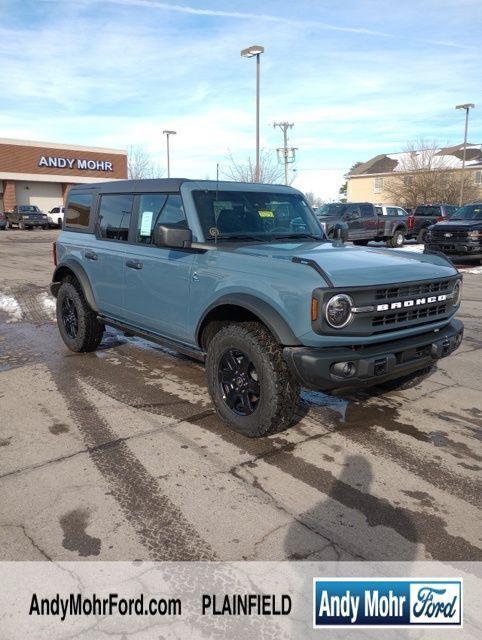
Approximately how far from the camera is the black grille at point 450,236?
15241 mm

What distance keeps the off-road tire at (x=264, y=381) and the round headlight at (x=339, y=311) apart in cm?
47

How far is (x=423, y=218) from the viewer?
77.7ft

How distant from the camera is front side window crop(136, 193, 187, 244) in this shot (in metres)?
4.57

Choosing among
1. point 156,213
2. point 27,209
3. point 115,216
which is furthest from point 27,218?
point 156,213

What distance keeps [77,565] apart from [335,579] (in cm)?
124

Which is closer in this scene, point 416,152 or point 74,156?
point 74,156

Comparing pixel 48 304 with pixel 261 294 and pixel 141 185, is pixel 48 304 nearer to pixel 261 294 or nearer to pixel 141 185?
pixel 141 185

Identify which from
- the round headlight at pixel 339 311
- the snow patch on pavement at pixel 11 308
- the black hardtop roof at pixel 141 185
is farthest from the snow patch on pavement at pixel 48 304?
the round headlight at pixel 339 311

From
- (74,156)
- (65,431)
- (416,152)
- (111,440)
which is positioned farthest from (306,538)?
(416,152)

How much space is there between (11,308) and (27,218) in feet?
94.8

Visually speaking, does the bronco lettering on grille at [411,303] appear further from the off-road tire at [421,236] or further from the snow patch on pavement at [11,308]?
the off-road tire at [421,236]

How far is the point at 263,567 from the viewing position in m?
2.54

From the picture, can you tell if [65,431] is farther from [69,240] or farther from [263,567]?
[69,240]

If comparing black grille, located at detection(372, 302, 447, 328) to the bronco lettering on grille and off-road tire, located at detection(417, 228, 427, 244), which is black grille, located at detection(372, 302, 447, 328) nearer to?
the bronco lettering on grille
